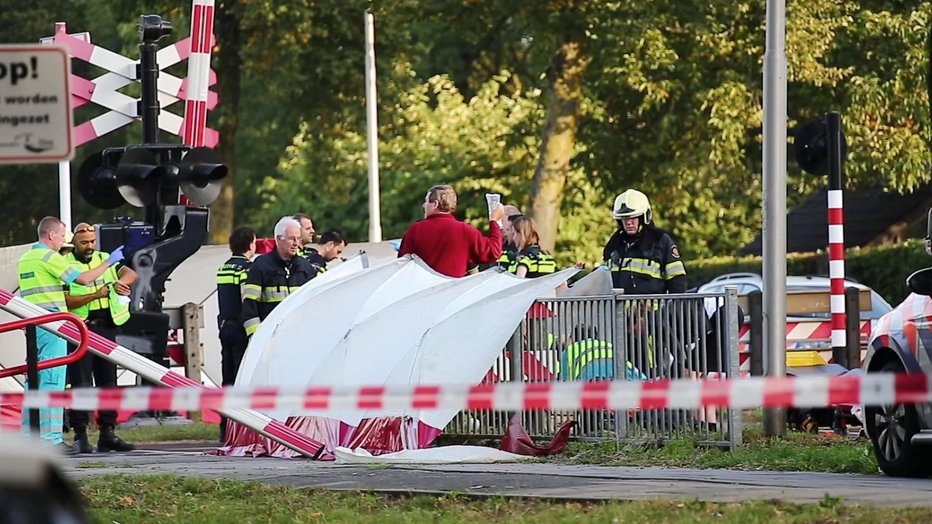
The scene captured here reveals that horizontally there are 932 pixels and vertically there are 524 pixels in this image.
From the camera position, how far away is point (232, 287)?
56.8 feet

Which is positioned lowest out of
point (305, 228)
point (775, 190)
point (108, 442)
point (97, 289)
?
point (108, 442)

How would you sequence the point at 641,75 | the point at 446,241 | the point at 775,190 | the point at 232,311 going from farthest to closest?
the point at 641,75, the point at 232,311, the point at 775,190, the point at 446,241

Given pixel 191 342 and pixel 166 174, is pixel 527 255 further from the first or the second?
pixel 191 342

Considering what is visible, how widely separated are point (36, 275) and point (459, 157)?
32.9 m

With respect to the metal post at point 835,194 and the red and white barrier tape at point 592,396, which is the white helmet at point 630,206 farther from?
the red and white barrier tape at point 592,396

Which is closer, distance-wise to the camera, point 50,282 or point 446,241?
point 446,241

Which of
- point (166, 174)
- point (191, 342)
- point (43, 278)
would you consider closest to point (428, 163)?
point (191, 342)

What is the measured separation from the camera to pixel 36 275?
15.8 metres

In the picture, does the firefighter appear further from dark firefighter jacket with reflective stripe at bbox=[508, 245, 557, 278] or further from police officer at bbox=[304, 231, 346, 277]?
police officer at bbox=[304, 231, 346, 277]

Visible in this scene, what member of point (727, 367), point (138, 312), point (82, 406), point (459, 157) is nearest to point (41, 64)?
point (82, 406)

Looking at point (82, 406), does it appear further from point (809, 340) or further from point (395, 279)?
point (809, 340)

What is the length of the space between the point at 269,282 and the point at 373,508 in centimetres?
661

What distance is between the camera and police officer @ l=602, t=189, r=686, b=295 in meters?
15.1

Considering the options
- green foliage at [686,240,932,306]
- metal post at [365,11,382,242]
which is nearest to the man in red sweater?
green foliage at [686,240,932,306]
